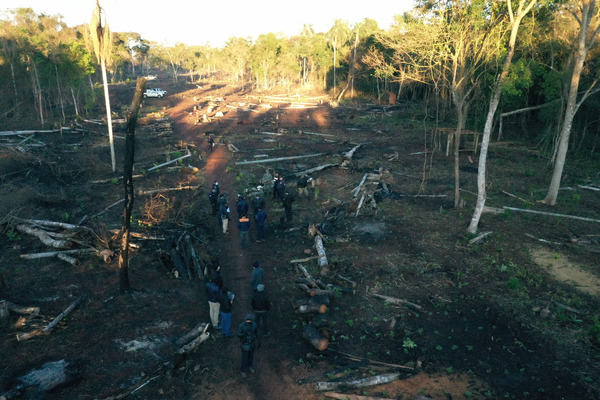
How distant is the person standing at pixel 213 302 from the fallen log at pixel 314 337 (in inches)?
95.5

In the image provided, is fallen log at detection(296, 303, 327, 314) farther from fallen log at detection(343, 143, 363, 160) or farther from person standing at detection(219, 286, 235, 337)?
fallen log at detection(343, 143, 363, 160)

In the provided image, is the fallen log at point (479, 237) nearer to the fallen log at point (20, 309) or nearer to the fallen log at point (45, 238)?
the fallen log at point (20, 309)

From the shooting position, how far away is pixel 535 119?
33531 mm

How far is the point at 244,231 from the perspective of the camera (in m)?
13.5

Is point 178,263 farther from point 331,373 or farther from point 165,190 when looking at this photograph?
point 165,190

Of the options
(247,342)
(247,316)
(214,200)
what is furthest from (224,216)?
(247,342)

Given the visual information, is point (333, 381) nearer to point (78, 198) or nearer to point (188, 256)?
point (188, 256)

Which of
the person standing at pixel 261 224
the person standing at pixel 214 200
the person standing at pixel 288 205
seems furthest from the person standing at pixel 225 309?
the person standing at pixel 214 200

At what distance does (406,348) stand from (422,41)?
12.9 metres

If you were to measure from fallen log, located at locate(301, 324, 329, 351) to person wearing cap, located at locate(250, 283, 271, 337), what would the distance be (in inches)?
41.3

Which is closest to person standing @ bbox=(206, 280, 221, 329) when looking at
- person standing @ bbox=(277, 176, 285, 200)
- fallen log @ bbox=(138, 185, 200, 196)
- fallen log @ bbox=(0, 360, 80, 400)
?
fallen log @ bbox=(0, 360, 80, 400)

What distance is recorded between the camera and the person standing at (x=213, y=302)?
894cm

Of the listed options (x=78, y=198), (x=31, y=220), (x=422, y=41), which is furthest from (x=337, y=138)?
(x=31, y=220)

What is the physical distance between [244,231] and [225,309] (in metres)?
5.14
